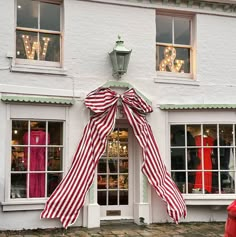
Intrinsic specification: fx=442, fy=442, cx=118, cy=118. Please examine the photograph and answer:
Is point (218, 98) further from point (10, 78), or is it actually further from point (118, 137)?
point (10, 78)

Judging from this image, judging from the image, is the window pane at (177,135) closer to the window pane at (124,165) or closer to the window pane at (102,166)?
the window pane at (124,165)

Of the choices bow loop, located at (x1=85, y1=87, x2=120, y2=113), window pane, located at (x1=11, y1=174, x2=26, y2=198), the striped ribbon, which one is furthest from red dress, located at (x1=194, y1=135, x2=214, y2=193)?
window pane, located at (x1=11, y1=174, x2=26, y2=198)

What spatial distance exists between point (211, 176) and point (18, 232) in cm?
462

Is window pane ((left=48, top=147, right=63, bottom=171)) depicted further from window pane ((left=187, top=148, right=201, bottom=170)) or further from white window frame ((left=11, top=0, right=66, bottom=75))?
window pane ((left=187, top=148, right=201, bottom=170))

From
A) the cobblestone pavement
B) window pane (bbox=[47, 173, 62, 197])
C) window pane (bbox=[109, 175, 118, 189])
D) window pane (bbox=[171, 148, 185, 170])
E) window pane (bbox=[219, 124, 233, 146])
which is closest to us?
the cobblestone pavement

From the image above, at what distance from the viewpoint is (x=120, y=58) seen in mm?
9844

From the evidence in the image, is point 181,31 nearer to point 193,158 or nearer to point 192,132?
point 192,132

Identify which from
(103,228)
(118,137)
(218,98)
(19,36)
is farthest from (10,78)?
(218,98)

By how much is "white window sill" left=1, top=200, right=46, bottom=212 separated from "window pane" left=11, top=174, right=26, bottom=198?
0.75 feet

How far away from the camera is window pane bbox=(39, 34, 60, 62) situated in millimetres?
9859

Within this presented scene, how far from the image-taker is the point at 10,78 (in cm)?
935

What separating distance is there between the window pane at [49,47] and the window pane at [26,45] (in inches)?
5.6

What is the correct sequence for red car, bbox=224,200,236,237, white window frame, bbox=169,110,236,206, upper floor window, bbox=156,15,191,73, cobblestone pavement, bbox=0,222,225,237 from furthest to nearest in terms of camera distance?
upper floor window, bbox=156,15,191,73
white window frame, bbox=169,110,236,206
cobblestone pavement, bbox=0,222,225,237
red car, bbox=224,200,236,237

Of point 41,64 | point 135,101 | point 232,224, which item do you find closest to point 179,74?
point 135,101
